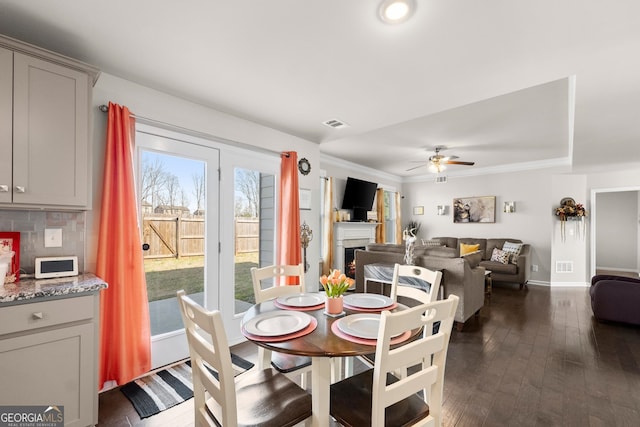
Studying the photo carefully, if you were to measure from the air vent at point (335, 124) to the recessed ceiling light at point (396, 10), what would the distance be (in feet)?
5.36

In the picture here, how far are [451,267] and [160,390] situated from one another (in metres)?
3.16

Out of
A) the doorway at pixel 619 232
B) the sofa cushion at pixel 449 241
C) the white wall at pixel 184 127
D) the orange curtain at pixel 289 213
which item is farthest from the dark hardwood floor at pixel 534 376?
the doorway at pixel 619 232

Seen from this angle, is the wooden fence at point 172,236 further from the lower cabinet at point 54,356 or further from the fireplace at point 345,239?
the fireplace at point 345,239

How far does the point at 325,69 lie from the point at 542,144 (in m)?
4.49

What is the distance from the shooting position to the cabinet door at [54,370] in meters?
1.49

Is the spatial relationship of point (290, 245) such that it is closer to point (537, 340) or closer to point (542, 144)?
point (537, 340)

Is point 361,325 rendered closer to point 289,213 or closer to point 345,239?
point 289,213

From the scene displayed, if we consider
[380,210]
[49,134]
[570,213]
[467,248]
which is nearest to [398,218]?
[380,210]

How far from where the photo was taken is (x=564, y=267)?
19.5ft

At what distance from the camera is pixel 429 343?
1.27 m

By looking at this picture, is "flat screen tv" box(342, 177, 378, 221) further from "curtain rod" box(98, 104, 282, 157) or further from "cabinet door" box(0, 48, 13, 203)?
"cabinet door" box(0, 48, 13, 203)

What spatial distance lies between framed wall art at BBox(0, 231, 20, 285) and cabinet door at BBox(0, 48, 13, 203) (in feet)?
1.09

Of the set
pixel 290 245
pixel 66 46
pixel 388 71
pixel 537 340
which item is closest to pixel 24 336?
pixel 66 46

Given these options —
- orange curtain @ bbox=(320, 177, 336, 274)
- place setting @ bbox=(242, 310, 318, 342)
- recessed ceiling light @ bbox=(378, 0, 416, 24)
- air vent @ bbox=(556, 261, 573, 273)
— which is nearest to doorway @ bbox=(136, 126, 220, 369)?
place setting @ bbox=(242, 310, 318, 342)
